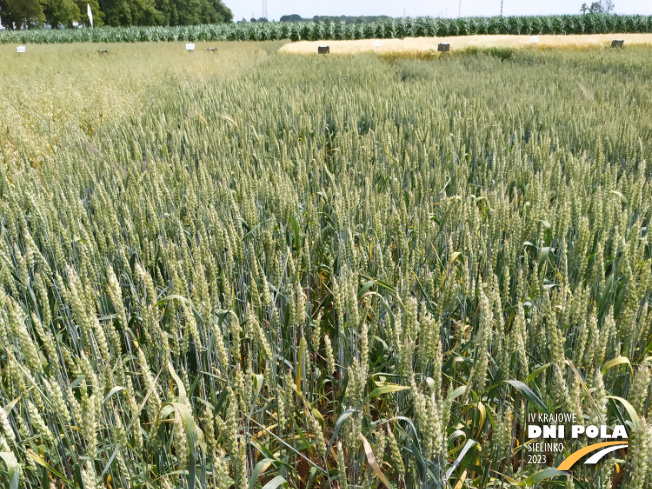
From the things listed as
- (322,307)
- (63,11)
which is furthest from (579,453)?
(63,11)

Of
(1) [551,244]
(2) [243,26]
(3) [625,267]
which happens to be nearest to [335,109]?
(1) [551,244]

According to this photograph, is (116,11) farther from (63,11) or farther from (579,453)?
(579,453)

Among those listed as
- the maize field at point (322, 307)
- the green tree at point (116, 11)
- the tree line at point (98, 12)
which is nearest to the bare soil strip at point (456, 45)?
the maize field at point (322, 307)

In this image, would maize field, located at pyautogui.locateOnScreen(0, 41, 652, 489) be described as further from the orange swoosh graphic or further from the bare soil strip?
the bare soil strip

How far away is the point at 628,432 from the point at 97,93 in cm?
689

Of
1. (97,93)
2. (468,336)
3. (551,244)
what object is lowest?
(468,336)

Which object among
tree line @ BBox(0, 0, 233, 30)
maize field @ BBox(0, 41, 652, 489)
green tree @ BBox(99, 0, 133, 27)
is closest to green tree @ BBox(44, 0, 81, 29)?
tree line @ BBox(0, 0, 233, 30)

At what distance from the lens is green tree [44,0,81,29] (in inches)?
1674

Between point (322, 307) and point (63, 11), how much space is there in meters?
53.3

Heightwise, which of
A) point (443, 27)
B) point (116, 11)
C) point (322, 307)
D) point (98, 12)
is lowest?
point (322, 307)

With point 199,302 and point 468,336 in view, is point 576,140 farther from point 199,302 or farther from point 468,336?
point 199,302

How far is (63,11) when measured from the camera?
42531mm

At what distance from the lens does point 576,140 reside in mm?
3467

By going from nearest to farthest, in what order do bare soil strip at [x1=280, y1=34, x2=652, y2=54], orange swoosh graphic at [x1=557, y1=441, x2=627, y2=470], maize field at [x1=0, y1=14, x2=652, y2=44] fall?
orange swoosh graphic at [x1=557, y1=441, x2=627, y2=470], bare soil strip at [x1=280, y1=34, x2=652, y2=54], maize field at [x1=0, y1=14, x2=652, y2=44]
